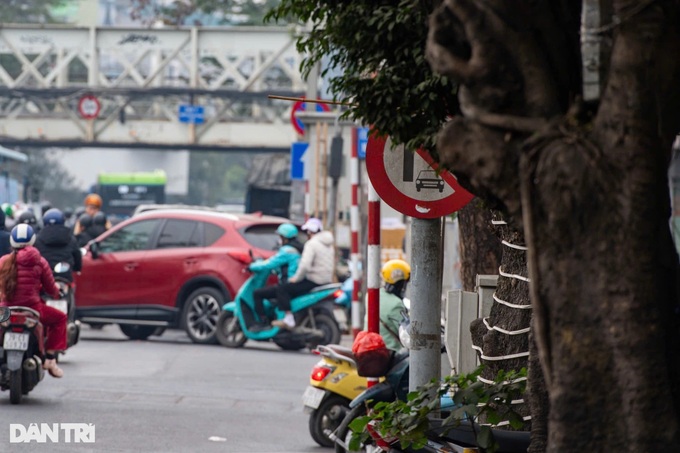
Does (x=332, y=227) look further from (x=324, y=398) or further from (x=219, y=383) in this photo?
(x=324, y=398)

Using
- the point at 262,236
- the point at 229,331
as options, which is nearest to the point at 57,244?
the point at 229,331

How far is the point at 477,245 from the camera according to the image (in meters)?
10.8

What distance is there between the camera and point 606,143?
4129 mm

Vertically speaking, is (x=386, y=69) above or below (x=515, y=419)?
above

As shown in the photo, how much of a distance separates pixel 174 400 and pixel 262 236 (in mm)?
6853

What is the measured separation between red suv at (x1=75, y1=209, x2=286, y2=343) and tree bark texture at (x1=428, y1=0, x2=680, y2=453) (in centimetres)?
1516

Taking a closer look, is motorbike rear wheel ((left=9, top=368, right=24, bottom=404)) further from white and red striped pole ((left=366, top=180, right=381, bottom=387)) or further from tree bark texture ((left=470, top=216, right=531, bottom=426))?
tree bark texture ((left=470, top=216, right=531, bottom=426))

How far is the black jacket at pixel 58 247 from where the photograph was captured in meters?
16.4

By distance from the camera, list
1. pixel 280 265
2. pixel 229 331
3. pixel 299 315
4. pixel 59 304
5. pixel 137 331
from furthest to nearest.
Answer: pixel 137 331, pixel 229 331, pixel 299 315, pixel 280 265, pixel 59 304

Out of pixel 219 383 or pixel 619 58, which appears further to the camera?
pixel 219 383

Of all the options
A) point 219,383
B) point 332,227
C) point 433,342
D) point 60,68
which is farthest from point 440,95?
point 60,68

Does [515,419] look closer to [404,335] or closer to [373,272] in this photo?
[404,335]

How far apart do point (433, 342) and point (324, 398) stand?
2.97 m

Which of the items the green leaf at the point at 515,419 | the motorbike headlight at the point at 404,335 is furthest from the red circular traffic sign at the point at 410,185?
the green leaf at the point at 515,419
